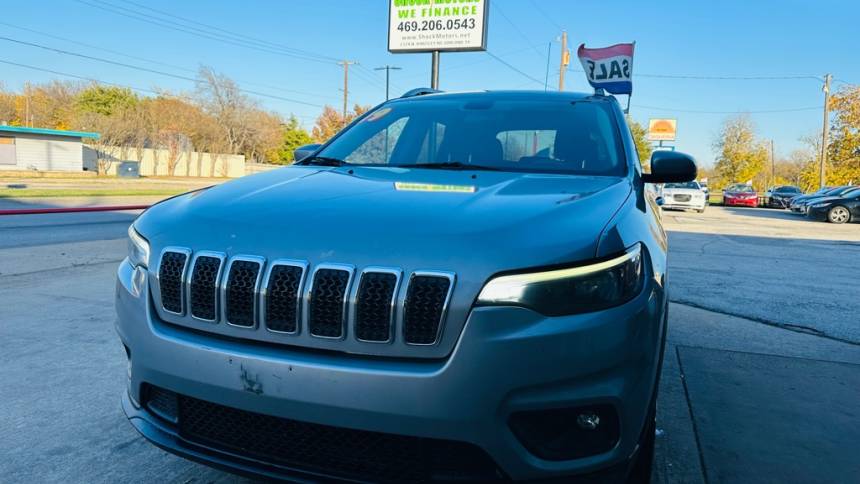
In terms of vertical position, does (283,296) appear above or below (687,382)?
above

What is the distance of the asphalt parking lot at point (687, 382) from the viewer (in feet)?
8.34

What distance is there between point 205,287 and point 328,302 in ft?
1.36

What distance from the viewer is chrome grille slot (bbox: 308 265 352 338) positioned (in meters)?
1.60

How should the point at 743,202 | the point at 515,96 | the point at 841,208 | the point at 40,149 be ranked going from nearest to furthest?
the point at 515,96 < the point at 841,208 < the point at 743,202 < the point at 40,149

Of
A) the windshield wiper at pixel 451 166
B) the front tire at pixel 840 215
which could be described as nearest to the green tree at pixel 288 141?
the front tire at pixel 840 215

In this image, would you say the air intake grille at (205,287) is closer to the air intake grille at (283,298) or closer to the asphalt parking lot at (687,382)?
the air intake grille at (283,298)

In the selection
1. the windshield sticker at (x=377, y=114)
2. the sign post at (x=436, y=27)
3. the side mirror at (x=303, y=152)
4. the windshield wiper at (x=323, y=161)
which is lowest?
the windshield wiper at (x=323, y=161)

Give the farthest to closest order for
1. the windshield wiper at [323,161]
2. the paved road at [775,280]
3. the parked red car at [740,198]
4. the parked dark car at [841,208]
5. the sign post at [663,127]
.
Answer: the sign post at [663,127] → the parked red car at [740,198] → the parked dark car at [841,208] → the paved road at [775,280] → the windshield wiper at [323,161]

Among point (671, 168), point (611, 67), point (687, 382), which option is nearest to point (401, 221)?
point (671, 168)

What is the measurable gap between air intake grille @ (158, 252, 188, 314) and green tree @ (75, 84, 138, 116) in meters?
70.2

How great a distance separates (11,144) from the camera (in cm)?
3856

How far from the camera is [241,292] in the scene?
1699 millimetres

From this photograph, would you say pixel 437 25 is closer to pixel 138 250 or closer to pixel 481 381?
pixel 138 250

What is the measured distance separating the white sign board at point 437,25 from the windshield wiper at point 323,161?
1452cm
